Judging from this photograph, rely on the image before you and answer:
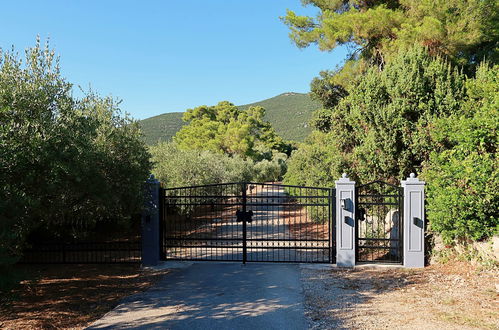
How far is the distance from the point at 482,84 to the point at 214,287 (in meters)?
7.88

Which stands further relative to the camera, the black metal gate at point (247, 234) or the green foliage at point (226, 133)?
the green foliage at point (226, 133)

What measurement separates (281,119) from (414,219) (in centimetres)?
7411

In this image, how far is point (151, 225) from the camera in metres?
8.16

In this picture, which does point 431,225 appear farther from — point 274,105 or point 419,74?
point 274,105

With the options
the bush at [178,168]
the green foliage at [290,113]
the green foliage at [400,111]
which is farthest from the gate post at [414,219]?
the green foliage at [290,113]

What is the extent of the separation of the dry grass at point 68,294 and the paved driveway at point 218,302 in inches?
16.5

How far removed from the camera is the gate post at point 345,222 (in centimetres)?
782

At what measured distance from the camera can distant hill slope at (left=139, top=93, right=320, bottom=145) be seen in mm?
68688

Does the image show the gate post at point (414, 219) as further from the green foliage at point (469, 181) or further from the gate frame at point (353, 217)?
the green foliage at point (469, 181)

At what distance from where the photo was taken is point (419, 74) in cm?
927

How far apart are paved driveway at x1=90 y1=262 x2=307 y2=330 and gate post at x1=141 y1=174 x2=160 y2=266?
0.77m

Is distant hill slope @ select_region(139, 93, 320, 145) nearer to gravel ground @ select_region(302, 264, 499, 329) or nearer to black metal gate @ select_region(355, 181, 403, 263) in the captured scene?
black metal gate @ select_region(355, 181, 403, 263)

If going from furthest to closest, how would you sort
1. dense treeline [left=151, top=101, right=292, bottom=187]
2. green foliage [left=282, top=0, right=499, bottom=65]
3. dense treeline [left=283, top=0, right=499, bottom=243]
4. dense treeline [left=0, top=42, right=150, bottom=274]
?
dense treeline [left=151, top=101, right=292, bottom=187]
green foliage [left=282, top=0, right=499, bottom=65]
dense treeline [left=283, top=0, right=499, bottom=243]
dense treeline [left=0, top=42, right=150, bottom=274]

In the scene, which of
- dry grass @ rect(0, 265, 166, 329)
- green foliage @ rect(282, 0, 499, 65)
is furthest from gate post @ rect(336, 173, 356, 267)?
green foliage @ rect(282, 0, 499, 65)
